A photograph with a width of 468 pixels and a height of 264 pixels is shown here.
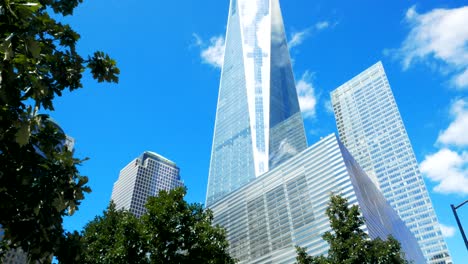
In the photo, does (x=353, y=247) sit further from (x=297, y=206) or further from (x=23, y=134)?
(x=297, y=206)

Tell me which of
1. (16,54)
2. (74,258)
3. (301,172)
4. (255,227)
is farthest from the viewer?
(255,227)

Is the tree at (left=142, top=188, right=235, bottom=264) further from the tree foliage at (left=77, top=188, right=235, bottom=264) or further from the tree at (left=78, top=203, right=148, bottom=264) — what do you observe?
the tree at (left=78, top=203, right=148, bottom=264)

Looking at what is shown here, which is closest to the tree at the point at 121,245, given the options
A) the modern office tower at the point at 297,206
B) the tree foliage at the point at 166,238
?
the tree foliage at the point at 166,238

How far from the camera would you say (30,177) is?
6082 mm

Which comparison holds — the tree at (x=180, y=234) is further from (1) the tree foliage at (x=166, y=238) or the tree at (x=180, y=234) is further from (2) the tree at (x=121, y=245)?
(2) the tree at (x=121, y=245)

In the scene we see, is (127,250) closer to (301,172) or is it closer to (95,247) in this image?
(95,247)

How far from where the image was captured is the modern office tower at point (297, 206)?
380 ft

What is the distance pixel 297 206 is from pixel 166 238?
11286 cm

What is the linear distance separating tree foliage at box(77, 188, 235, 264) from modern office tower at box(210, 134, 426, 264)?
93008mm

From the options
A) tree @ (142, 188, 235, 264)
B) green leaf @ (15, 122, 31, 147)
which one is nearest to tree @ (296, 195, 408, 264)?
tree @ (142, 188, 235, 264)

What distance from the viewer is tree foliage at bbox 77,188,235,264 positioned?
20625 millimetres

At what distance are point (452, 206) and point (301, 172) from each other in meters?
112

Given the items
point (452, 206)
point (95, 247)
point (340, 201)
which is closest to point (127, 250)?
point (95, 247)

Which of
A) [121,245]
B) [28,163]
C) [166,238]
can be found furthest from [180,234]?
[28,163]
